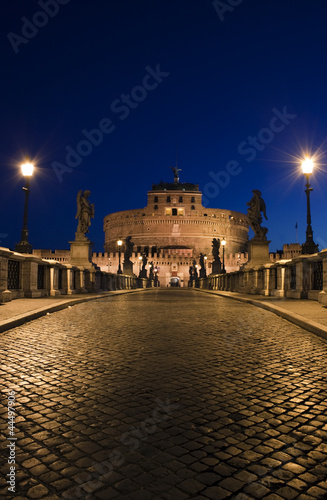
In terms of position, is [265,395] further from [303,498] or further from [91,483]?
[91,483]

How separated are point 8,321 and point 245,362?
169 inches

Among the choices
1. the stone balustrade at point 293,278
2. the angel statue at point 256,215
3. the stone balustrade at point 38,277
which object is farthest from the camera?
the angel statue at point 256,215

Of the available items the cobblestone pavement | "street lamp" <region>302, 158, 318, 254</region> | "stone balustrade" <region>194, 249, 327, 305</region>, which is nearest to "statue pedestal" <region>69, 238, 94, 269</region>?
"stone balustrade" <region>194, 249, 327, 305</region>

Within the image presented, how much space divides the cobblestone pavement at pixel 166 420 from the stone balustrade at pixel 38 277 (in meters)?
6.25

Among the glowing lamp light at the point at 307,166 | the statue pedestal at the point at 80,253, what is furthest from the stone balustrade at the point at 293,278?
the statue pedestal at the point at 80,253

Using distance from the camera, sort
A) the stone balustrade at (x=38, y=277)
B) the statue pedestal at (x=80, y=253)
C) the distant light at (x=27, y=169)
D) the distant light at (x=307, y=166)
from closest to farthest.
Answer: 1. the stone balustrade at (x=38, y=277)
2. the distant light at (x=307, y=166)
3. the distant light at (x=27, y=169)
4. the statue pedestal at (x=80, y=253)

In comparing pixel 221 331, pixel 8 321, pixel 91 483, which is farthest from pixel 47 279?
pixel 91 483

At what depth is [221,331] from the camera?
7.55 m

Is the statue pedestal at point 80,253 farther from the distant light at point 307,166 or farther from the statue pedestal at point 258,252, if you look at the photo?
the distant light at point 307,166

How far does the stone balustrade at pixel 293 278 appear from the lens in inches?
488

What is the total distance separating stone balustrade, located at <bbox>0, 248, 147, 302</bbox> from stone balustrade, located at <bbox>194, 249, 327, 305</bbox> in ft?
27.1

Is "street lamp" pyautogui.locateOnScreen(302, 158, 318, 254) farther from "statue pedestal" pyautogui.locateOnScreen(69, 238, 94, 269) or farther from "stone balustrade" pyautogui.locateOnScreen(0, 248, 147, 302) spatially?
"statue pedestal" pyautogui.locateOnScreen(69, 238, 94, 269)

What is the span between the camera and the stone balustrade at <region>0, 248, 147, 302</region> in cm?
1187

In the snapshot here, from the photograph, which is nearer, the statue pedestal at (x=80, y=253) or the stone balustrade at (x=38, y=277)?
the stone balustrade at (x=38, y=277)
